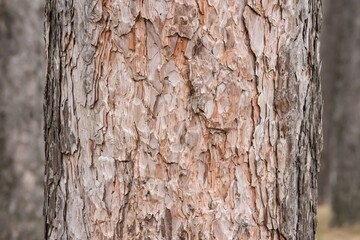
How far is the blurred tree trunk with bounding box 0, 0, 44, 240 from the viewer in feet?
19.4

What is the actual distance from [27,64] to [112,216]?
397 centimetres

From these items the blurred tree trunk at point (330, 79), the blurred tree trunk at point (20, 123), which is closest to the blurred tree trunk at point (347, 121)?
the blurred tree trunk at point (330, 79)

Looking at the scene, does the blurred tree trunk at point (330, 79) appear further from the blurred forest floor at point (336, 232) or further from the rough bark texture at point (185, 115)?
the rough bark texture at point (185, 115)

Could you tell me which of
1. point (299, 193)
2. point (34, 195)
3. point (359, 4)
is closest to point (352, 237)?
point (359, 4)

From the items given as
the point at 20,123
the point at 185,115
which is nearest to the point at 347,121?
the point at 20,123

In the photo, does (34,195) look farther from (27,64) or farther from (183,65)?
(183,65)

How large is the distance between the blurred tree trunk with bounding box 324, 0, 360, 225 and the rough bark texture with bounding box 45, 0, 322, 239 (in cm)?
676

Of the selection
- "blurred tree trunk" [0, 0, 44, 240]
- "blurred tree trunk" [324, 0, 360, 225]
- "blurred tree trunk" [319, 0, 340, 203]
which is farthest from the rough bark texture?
"blurred tree trunk" [319, 0, 340, 203]

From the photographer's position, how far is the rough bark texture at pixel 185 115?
2105 millimetres

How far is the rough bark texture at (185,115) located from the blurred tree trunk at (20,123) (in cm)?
378

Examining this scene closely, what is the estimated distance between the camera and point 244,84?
2133 millimetres

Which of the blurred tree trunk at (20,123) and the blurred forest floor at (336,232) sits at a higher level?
the blurred tree trunk at (20,123)

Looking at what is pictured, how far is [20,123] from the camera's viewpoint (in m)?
5.98

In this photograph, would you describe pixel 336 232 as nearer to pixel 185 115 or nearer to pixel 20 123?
pixel 20 123
